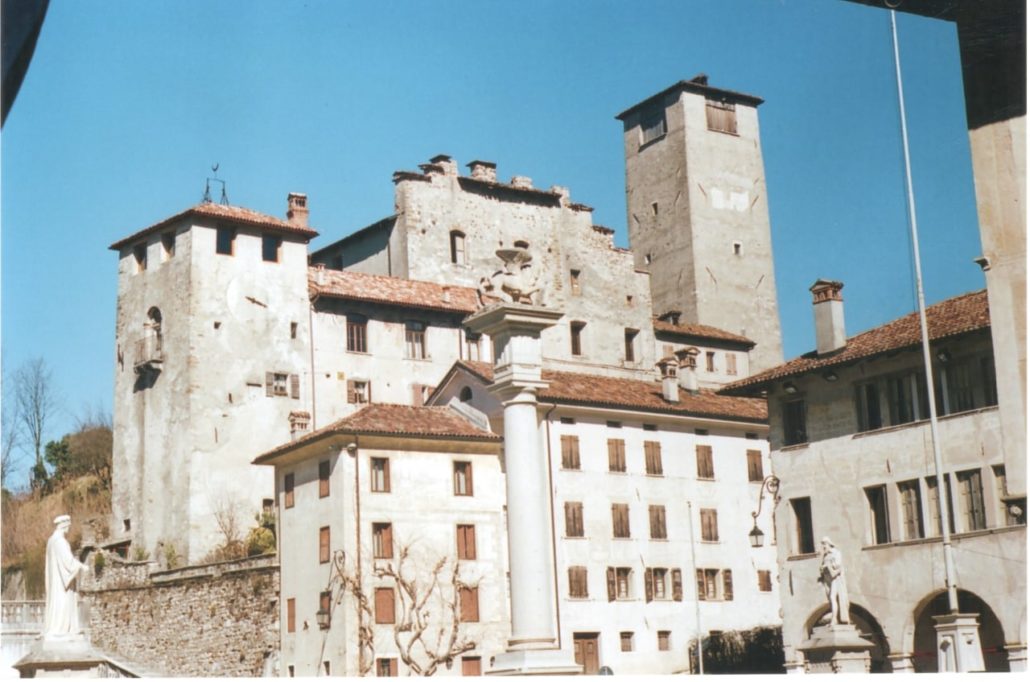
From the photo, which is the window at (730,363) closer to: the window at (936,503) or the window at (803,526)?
the window at (803,526)

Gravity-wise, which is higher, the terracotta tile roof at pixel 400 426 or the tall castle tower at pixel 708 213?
the tall castle tower at pixel 708 213

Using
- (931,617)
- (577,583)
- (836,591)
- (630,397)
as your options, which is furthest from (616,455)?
(836,591)

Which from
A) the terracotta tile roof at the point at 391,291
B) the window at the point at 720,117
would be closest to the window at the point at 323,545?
the terracotta tile roof at the point at 391,291

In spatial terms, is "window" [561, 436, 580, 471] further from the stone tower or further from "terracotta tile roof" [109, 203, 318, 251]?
"terracotta tile roof" [109, 203, 318, 251]

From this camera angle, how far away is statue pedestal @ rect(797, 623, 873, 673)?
1797 cm

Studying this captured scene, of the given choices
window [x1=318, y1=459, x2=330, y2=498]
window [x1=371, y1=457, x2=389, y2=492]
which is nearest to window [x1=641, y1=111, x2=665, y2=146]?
window [x1=371, y1=457, x2=389, y2=492]

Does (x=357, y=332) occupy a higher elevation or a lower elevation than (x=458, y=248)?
lower

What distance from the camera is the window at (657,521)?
114 ft

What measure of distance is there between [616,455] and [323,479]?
22.1ft

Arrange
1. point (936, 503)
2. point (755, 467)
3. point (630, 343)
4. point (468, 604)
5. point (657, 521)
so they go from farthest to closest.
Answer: point (630, 343)
point (755, 467)
point (657, 521)
point (468, 604)
point (936, 503)

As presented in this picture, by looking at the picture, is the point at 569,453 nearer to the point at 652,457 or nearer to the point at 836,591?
the point at 652,457

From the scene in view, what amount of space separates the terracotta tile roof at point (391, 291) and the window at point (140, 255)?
406 centimetres

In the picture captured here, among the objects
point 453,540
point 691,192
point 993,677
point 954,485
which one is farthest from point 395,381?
point 993,677

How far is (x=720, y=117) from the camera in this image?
4691 centimetres
